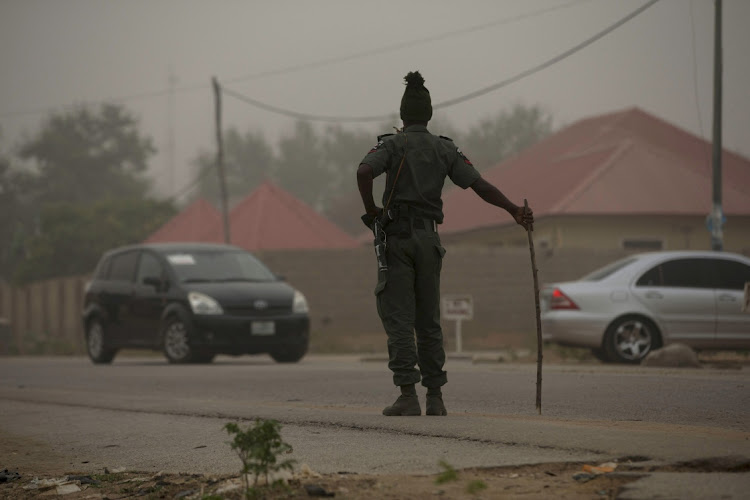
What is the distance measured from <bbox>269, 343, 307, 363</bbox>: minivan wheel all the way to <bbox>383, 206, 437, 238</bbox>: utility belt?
31.8ft

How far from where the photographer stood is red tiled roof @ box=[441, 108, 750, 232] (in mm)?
32938

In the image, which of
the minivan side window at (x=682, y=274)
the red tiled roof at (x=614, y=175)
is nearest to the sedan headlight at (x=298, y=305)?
the minivan side window at (x=682, y=274)

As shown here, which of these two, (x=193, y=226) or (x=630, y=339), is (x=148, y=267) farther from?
(x=193, y=226)

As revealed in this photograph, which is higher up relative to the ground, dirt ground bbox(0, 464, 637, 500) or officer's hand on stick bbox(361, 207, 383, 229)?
officer's hand on stick bbox(361, 207, 383, 229)

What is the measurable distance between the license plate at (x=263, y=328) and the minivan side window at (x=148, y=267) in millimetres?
1870

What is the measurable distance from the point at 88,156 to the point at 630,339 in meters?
61.0

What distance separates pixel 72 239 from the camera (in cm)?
4778

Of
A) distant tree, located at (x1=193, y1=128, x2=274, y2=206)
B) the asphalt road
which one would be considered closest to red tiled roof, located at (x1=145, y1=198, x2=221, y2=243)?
the asphalt road

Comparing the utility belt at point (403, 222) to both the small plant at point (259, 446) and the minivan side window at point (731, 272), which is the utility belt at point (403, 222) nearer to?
the small plant at point (259, 446)

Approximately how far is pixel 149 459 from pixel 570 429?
226 centimetres

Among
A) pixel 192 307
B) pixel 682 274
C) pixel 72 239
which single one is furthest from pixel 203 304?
pixel 72 239

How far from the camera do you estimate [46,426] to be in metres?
8.89

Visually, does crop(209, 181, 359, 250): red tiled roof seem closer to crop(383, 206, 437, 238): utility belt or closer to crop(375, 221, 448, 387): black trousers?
crop(375, 221, 448, 387): black trousers

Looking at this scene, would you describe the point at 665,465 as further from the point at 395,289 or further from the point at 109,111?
the point at 109,111
